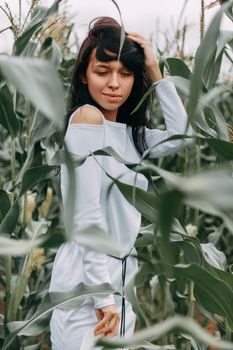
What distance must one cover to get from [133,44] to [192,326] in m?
0.91

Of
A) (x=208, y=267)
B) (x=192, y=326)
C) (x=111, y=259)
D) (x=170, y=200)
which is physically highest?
(x=170, y=200)

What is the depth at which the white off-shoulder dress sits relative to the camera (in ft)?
4.59

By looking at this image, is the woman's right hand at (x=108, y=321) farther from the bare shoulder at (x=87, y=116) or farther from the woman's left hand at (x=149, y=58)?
the woman's left hand at (x=149, y=58)

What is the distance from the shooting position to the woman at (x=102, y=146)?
140 cm

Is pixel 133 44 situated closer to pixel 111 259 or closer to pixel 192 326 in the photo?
pixel 111 259

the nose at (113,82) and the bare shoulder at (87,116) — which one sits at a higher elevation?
the nose at (113,82)

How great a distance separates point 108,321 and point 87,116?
0.37m

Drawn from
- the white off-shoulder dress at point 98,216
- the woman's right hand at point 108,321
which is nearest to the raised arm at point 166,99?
the white off-shoulder dress at point 98,216

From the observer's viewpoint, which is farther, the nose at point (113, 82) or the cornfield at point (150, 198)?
the nose at point (113, 82)

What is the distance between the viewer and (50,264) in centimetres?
254

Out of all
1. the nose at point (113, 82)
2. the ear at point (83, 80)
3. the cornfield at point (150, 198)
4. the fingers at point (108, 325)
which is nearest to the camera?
the cornfield at point (150, 198)

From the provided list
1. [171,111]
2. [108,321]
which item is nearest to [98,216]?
[108,321]

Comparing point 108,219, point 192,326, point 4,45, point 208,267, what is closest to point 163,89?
point 108,219

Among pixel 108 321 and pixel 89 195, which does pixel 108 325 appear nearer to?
pixel 108 321
